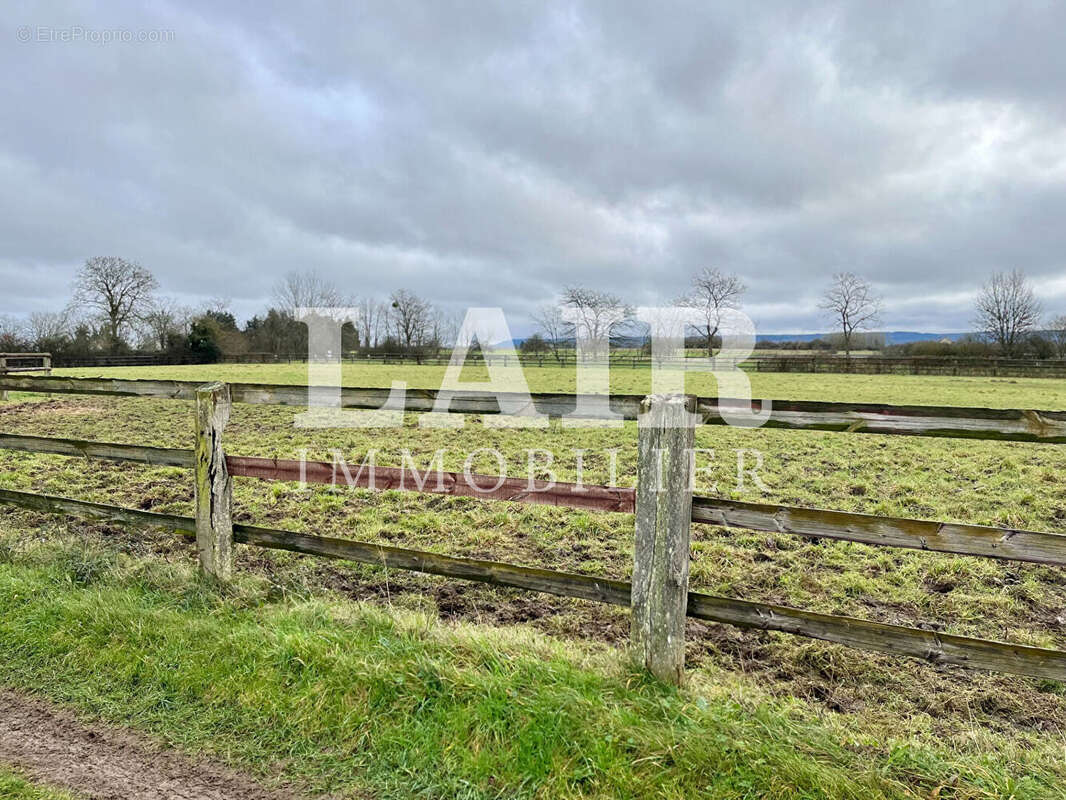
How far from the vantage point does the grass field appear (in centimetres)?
210

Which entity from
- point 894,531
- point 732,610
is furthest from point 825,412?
point 732,610

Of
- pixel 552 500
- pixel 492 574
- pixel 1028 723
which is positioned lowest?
pixel 1028 723

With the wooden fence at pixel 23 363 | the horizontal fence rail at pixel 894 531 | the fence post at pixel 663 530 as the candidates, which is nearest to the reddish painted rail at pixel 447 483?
the fence post at pixel 663 530

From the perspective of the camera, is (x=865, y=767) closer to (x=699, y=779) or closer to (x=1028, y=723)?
(x=699, y=779)

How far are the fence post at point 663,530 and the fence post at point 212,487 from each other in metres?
2.46

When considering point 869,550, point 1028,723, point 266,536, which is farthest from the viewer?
point 869,550

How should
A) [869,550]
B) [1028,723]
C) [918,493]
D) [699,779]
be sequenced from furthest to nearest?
[918,493] < [869,550] < [1028,723] < [699,779]

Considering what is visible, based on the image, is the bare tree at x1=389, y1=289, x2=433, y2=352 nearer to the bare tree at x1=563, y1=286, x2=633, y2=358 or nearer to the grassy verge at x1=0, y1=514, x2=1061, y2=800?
the bare tree at x1=563, y1=286, x2=633, y2=358

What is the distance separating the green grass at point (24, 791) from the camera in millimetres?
2033

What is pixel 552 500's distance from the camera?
2.78 meters

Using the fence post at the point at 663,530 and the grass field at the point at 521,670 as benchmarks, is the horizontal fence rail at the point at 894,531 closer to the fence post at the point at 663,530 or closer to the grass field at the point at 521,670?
the fence post at the point at 663,530

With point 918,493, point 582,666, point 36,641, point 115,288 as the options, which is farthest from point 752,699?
point 115,288

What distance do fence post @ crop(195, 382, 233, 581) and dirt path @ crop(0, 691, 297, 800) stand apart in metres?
1.02

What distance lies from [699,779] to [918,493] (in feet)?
19.9
